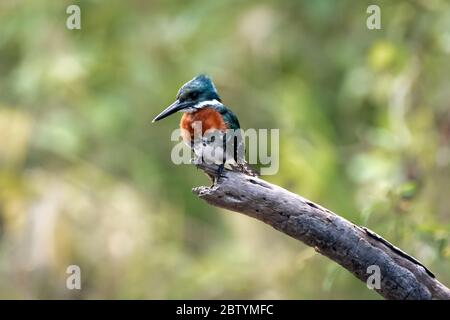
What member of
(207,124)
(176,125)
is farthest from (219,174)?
(176,125)

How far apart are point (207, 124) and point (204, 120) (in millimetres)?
19

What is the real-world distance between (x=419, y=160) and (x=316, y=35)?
1941 mm

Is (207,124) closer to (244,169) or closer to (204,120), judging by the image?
(204,120)

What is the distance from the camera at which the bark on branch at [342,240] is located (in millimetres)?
2840

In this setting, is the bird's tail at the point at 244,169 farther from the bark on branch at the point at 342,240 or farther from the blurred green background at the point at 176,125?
the blurred green background at the point at 176,125

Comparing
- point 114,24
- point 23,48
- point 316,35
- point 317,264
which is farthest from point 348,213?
point 23,48

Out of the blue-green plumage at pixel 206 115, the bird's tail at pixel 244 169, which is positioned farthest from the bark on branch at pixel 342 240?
the blue-green plumage at pixel 206 115

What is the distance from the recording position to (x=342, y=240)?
2.84 m

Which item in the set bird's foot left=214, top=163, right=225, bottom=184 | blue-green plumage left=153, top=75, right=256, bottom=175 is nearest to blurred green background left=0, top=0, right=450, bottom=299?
blue-green plumage left=153, top=75, right=256, bottom=175

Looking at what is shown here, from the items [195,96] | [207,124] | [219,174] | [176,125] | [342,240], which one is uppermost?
[176,125]

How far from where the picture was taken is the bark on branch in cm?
284

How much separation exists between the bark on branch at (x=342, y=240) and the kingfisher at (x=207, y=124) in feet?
0.85

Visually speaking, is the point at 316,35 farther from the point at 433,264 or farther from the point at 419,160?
the point at 433,264

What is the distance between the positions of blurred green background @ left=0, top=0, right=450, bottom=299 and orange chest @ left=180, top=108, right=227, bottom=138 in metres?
2.31
